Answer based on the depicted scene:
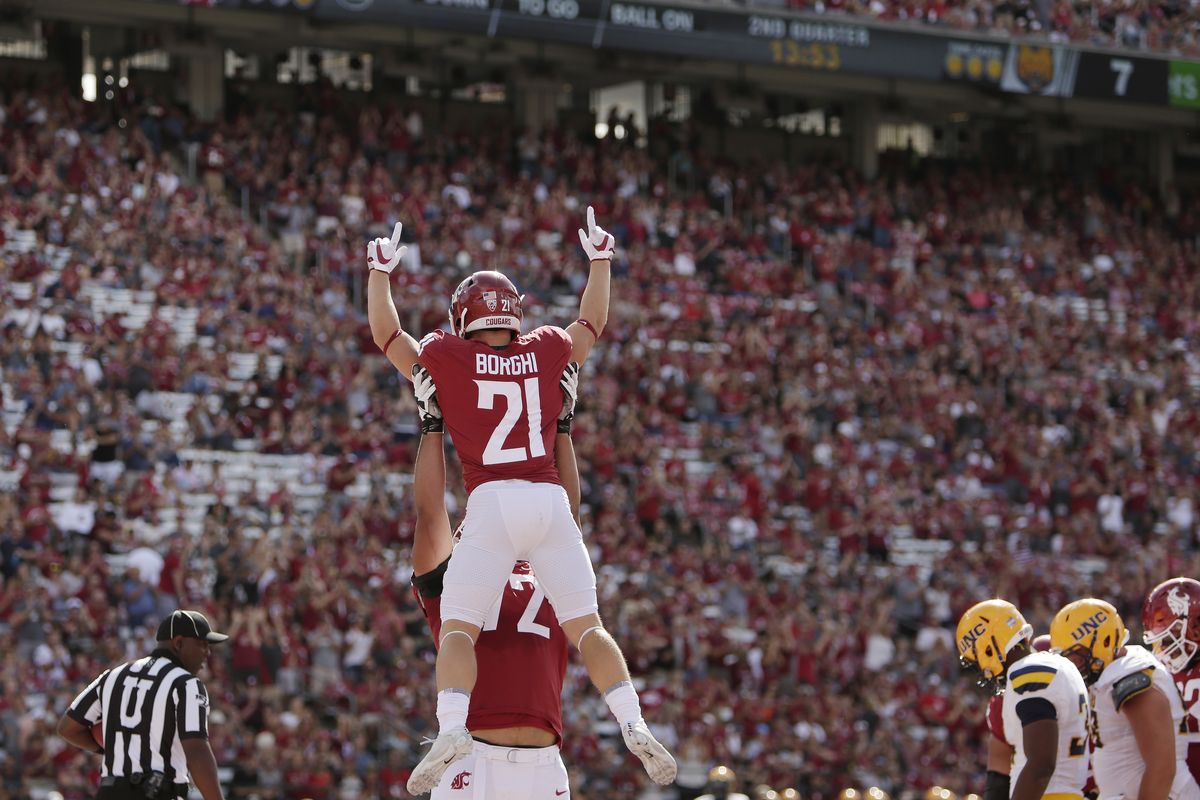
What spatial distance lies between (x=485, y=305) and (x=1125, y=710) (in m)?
3.29

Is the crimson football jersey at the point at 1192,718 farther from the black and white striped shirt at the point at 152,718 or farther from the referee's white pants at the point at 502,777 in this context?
the black and white striped shirt at the point at 152,718

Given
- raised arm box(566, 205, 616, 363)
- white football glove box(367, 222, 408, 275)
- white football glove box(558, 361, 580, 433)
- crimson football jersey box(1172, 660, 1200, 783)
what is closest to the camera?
white football glove box(558, 361, 580, 433)

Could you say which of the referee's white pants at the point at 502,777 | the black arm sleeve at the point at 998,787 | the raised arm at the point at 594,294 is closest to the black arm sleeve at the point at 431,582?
the referee's white pants at the point at 502,777

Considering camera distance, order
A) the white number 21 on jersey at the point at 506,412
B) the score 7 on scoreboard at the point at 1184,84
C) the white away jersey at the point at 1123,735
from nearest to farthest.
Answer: the white number 21 on jersey at the point at 506,412
the white away jersey at the point at 1123,735
the score 7 on scoreboard at the point at 1184,84

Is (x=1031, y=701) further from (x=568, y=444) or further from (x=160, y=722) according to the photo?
(x=160, y=722)

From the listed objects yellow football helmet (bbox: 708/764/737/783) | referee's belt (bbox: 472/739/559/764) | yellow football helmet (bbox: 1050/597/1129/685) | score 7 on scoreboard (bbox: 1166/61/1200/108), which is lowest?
yellow football helmet (bbox: 708/764/737/783)

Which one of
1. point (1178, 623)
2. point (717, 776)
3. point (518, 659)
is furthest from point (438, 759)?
point (717, 776)

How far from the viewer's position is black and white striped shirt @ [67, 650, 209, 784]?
31.1 ft

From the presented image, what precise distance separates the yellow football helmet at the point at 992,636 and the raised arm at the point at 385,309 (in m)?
2.94

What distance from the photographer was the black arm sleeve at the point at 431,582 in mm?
7527

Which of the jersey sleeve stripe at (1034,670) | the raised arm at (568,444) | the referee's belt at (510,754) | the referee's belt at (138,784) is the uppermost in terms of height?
the raised arm at (568,444)

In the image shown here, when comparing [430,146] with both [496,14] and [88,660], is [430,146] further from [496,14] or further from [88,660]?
[88,660]

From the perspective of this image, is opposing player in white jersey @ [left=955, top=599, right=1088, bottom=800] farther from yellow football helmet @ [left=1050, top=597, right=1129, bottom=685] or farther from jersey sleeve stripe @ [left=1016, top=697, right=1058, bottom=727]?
yellow football helmet @ [left=1050, top=597, right=1129, bottom=685]

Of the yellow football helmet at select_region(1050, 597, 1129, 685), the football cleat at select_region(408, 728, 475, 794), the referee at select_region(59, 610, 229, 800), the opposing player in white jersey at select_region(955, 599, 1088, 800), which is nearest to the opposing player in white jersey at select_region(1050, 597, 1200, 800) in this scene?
the yellow football helmet at select_region(1050, 597, 1129, 685)
